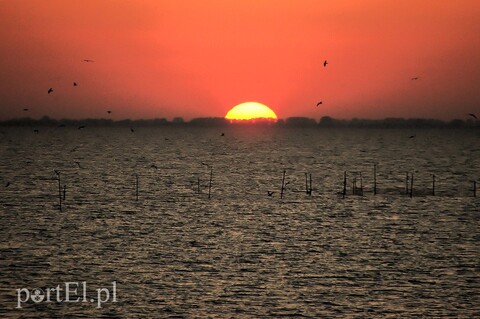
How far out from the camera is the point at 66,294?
3828 centimetres

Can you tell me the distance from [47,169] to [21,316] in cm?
10463

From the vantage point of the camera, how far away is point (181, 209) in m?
75.7

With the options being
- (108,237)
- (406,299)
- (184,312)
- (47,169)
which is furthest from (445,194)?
(47,169)

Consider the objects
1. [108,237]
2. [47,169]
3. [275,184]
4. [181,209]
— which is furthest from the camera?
[47,169]

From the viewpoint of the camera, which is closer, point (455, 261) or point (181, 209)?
point (455, 261)

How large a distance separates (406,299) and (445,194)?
56534mm

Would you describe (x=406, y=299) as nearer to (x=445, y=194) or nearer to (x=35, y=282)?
(x=35, y=282)

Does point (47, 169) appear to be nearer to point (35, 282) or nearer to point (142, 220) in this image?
point (142, 220)

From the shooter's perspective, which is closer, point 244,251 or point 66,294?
point 66,294

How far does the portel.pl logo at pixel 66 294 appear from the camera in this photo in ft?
121

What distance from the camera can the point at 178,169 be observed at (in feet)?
465

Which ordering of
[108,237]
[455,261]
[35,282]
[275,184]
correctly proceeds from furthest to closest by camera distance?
[275,184] → [108,237] → [455,261] → [35,282]

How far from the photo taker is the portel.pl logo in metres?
37.0

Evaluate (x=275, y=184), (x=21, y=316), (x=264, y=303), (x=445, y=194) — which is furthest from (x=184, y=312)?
(x=275, y=184)
